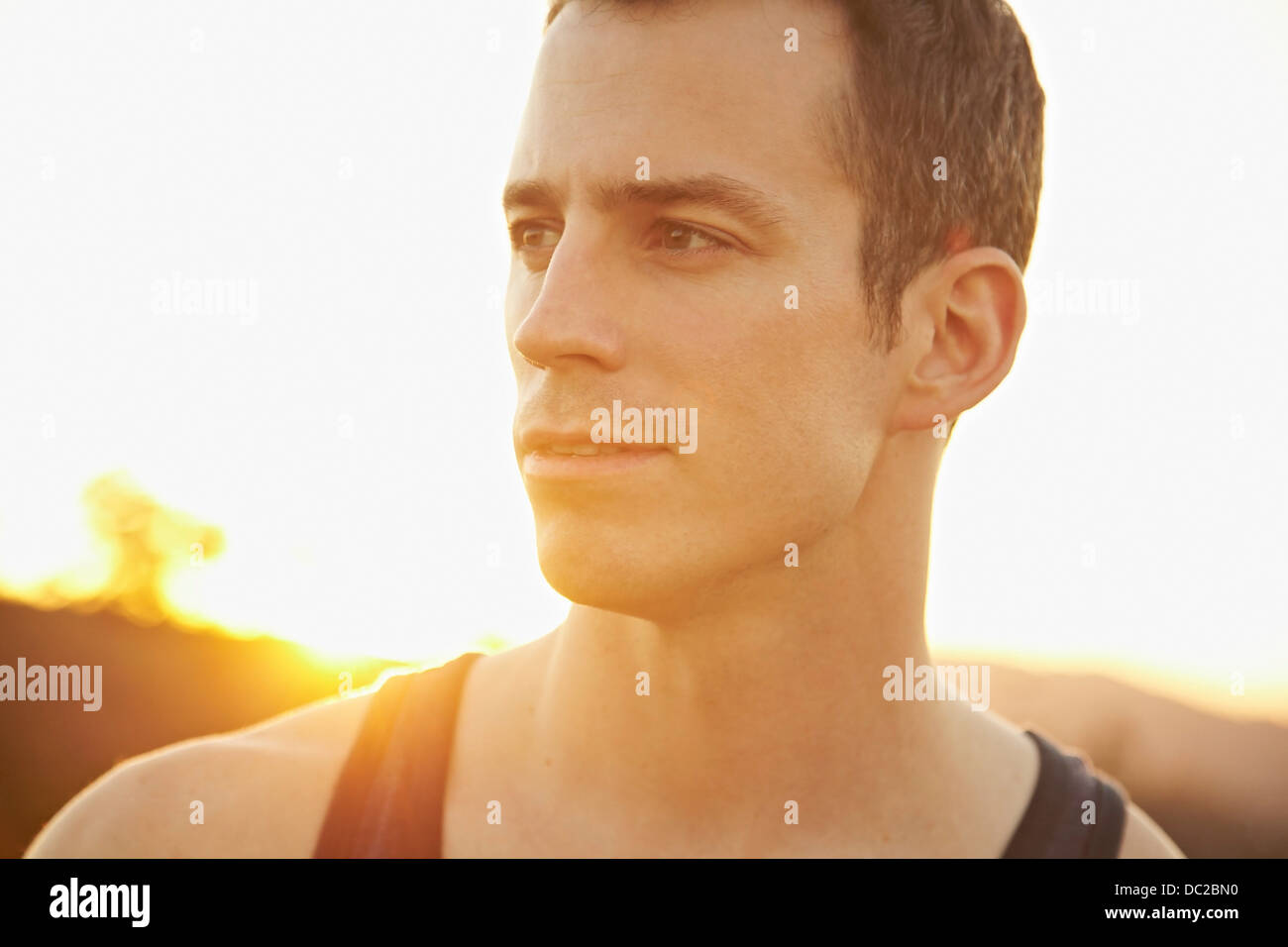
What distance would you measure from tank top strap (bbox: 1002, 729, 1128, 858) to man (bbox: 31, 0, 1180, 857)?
2 cm

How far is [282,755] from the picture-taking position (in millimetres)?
3789

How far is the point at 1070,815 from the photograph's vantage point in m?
3.88

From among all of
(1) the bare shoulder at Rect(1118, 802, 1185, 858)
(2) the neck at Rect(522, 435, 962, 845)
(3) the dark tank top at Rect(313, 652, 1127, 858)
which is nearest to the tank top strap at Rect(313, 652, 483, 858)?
(3) the dark tank top at Rect(313, 652, 1127, 858)

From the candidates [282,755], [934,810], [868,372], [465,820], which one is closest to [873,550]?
[868,372]

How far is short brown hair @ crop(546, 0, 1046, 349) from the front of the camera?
3.56m

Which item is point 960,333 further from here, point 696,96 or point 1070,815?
point 1070,815

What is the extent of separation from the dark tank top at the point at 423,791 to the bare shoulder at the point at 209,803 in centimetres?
11

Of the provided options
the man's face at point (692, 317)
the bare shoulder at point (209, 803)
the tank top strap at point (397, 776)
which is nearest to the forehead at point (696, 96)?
the man's face at point (692, 317)

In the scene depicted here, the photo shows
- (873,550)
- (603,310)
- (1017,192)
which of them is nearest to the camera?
(603,310)

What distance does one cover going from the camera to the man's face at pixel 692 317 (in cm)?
324

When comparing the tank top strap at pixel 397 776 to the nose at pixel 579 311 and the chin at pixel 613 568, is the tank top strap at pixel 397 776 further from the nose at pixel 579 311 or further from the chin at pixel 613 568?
the nose at pixel 579 311

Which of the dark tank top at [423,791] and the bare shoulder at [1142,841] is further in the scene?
the bare shoulder at [1142,841]
